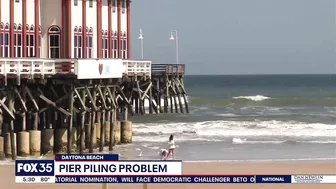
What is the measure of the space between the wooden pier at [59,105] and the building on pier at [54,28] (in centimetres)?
136

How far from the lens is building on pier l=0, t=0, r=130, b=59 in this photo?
110 feet

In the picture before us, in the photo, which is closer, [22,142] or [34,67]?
[22,142]

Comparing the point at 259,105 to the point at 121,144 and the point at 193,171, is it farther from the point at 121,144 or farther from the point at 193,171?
the point at 193,171

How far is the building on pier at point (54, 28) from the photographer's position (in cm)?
3344

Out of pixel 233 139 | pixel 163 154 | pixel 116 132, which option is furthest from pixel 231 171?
pixel 233 139

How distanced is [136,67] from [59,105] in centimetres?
735

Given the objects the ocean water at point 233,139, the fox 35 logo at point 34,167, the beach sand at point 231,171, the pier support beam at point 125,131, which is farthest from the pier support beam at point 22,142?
the fox 35 logo at point 34,167

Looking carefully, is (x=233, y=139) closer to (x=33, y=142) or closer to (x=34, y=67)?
(x=33, y=142)

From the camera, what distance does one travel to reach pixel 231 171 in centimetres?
2881

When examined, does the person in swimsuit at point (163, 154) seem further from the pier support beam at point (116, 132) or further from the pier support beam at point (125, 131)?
the pier support beam at point (125, 131)

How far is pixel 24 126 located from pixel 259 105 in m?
56.9

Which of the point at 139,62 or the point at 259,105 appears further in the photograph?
the point at 259,105

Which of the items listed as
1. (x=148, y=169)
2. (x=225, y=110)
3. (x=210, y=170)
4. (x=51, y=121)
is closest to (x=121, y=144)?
(x=51, y=121)

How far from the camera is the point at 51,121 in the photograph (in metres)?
35.2
